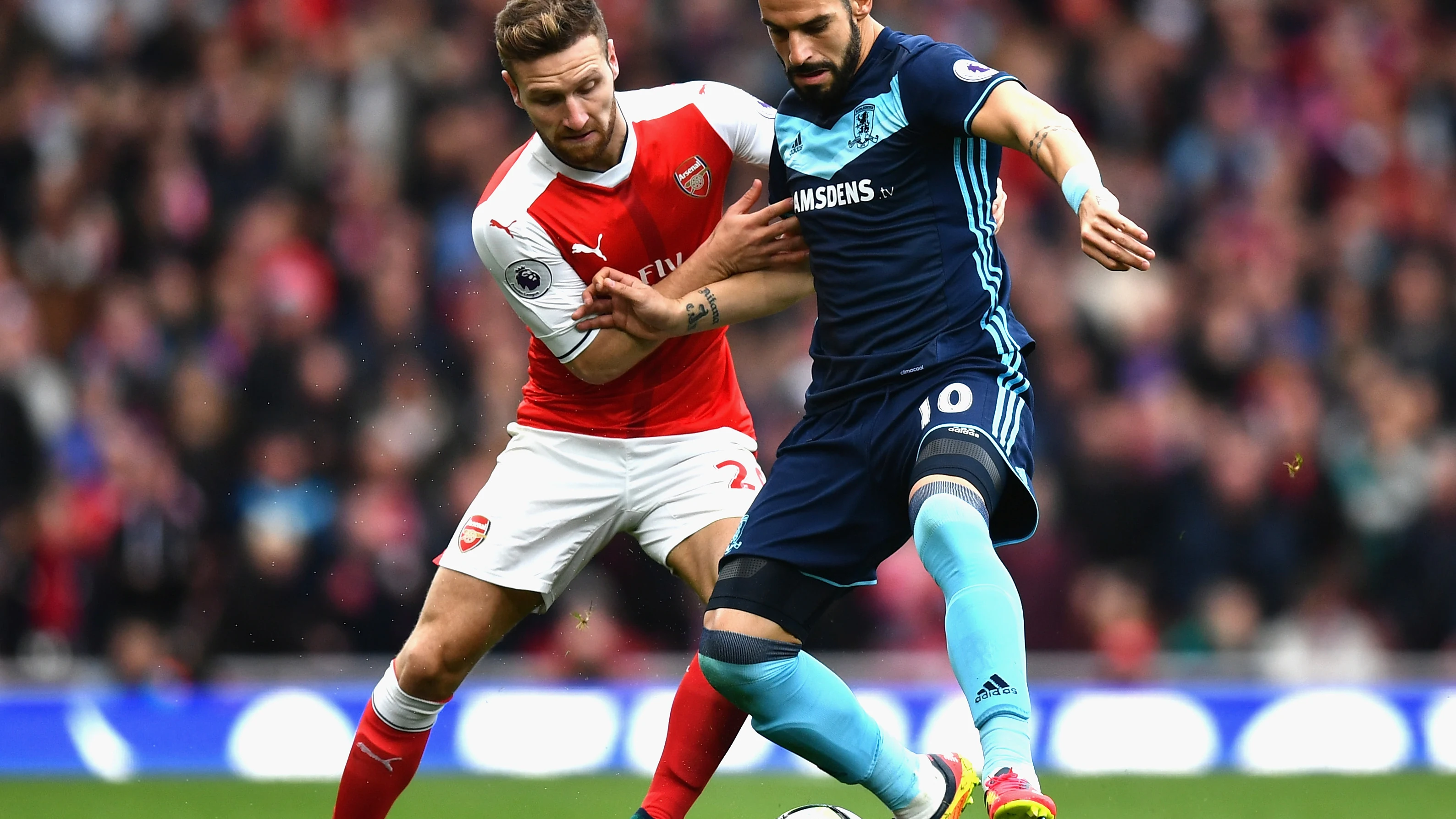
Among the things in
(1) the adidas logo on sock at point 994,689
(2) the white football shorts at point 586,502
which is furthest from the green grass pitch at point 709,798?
(1) the adidas logo on sock at point 994,689

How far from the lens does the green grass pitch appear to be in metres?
7.36

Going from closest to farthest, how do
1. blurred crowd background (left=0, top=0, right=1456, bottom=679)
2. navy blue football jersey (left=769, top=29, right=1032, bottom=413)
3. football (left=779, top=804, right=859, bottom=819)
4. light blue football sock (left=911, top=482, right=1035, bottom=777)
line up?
light blue football sock (left=911, top=482, right=1035, bottom=777) → navy blue football jersey (left=769, top=29, right=1032, bottom=413) → football (left=779, top=804, right=859, bottom=819) → blurred crowd background (left=0, top=0, right=1456, bottom=679)

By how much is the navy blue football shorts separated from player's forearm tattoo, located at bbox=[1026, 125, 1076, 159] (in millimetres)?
583

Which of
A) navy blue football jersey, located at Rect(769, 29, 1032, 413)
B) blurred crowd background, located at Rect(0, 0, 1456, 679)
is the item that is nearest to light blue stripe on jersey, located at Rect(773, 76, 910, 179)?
navy blue football jersey, located at Rect(769, 29, 1032, 413)

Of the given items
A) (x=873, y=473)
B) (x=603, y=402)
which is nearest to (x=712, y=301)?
(x=603, y=402)

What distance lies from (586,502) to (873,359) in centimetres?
124

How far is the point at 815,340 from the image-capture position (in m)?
5.22

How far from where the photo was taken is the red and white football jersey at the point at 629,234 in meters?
5.63

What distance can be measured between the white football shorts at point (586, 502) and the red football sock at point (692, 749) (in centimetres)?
49

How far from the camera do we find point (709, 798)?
8023mm

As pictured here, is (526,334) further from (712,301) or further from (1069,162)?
(1069,162)

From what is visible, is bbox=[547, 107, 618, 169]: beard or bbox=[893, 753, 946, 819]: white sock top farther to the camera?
bbox=[547, 107, 618, 169]: beard

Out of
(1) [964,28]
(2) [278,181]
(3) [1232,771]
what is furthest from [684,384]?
(1) [964,28]

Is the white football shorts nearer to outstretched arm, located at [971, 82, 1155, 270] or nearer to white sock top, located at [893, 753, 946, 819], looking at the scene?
white sock top, located at [893, 753, 946, 819]
